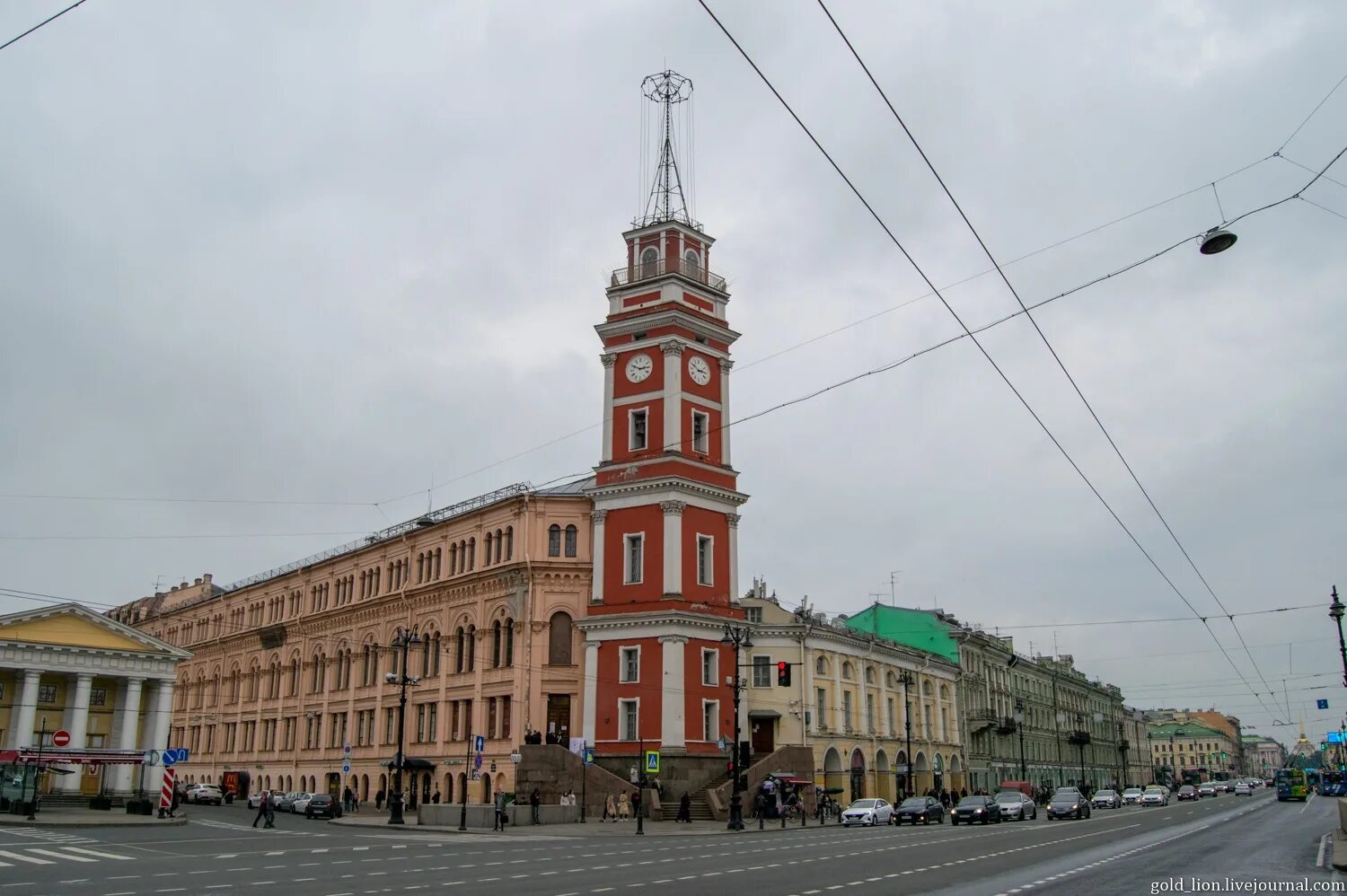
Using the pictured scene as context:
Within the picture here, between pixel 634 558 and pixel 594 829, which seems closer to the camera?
pixel 594 829

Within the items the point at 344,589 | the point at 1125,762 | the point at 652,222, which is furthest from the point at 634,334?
the point at 1125,762

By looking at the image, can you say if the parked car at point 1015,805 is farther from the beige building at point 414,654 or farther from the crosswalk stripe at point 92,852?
the crosswalk stripe at point 92,852

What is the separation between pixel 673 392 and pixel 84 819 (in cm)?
3061

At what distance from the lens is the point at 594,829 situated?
40969 millimetres

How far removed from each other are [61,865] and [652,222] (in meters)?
42.4

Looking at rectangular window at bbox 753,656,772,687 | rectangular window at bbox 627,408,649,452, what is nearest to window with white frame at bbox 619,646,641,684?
rectangular window at bbox 627,408,649,452

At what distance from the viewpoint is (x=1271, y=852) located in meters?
26.2

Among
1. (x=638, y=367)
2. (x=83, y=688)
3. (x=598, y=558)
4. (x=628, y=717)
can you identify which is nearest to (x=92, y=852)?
(x=628, y=717)

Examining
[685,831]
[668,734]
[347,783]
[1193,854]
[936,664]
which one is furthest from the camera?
[936,664]

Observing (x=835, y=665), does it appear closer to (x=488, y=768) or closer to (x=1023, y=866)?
(x=488, y=768)

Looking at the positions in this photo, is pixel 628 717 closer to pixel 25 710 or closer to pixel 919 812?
pixel 919 812

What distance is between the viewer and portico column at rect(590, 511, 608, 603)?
174 feet

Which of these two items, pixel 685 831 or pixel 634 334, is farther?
pixel 634 334

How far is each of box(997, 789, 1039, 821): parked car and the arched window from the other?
20916 mm
